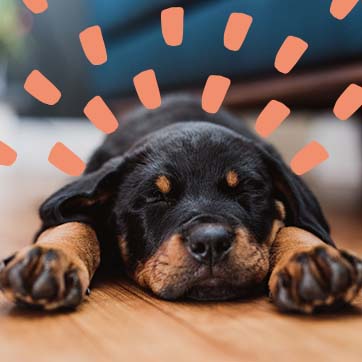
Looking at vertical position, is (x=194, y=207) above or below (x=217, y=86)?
below

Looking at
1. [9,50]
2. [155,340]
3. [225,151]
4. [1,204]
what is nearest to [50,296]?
[155,340]

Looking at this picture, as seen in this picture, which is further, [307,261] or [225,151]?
[225,151]

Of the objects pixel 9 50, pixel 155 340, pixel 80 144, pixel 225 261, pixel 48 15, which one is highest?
pixel 48 15

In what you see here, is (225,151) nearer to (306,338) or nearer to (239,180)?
(239,180)

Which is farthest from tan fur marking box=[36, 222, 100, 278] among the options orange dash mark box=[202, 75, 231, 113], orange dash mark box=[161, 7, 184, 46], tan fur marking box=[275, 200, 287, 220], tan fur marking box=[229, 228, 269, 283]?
orange dash mark box=[161, 7, 184, 46]

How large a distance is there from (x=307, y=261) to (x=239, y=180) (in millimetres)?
375

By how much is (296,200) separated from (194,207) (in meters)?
0.27

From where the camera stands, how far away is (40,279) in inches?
43.0

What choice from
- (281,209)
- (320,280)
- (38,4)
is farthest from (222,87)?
(320,280)

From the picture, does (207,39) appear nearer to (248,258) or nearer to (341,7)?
(341,7)

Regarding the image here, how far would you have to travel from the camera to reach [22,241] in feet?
6.63

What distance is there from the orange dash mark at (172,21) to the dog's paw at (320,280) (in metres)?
1.99

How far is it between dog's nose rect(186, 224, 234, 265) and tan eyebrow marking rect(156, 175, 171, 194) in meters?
0.23

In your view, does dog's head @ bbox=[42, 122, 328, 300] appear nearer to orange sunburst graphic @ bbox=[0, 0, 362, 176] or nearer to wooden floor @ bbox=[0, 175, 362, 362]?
wooden floor @ bbox=[0, 175, 362, 362]
